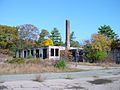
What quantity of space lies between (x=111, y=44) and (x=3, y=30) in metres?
38.7

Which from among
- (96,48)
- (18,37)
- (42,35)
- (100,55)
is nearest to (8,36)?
(18,37)

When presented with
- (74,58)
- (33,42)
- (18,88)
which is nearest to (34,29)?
(33,42)

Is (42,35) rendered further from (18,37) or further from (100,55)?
(100,55)

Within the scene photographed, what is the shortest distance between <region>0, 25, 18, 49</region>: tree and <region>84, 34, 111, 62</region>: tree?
3326 cm

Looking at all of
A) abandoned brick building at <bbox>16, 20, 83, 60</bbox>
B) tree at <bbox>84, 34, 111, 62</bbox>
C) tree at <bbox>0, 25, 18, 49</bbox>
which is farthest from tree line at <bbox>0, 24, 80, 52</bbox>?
tree at <bbox>84, 34, 111, 62</bbox>

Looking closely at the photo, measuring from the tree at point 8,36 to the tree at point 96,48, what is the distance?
109 ft

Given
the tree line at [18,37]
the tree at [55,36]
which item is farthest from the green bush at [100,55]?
the tree at [55,36]

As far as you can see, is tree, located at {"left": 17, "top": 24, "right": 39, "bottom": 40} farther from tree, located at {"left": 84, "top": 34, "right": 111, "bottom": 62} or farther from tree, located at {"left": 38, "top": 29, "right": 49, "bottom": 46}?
tree, located at {"left": 84, "top": 34, "right": 111, "bottom": 62}

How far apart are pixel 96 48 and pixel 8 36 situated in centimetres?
3775

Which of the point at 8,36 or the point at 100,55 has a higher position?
the point at 8,36

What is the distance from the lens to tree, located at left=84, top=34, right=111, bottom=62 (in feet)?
139

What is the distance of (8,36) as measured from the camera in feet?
245

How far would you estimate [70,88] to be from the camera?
12367 mm

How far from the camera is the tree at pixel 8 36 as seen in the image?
73.9 m
